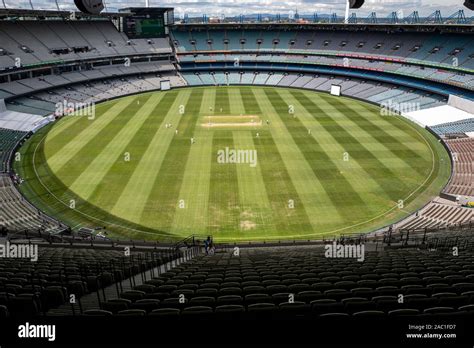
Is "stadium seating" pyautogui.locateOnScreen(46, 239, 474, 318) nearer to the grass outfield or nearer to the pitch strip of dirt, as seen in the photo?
the grass outfield

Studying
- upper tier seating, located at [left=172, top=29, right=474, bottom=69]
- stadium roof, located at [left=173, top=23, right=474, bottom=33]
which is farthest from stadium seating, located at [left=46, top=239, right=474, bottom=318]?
stadium roof, located at [left=173, top=23, right=474, bottom=33]

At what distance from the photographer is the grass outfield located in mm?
30312

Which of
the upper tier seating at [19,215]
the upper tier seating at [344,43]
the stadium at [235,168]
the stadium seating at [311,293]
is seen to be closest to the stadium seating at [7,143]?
the stadium at [235,168]

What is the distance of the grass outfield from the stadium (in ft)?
0.79

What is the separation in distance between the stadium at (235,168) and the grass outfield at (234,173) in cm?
24

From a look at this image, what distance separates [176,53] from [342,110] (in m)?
47.2

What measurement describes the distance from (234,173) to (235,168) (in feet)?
4.47

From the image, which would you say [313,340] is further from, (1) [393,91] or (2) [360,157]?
(1) [393,91]

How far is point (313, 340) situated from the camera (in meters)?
4.18

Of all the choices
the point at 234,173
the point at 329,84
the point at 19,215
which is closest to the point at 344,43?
the point at 329,84

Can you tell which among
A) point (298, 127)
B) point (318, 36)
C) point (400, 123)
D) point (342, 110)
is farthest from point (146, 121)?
point (318, 36)

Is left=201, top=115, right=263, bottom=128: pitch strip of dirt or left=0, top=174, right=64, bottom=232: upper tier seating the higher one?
left=201, top=115, right=263, bottom=128: pitch strip of dirt

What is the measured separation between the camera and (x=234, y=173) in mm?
38906

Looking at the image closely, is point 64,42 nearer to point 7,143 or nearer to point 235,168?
point 7,143
